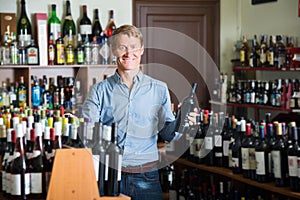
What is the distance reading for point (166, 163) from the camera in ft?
13.9

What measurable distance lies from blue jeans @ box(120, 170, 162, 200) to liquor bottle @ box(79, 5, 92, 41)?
2.64m

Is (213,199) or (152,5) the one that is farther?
(152,5)

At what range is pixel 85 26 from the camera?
5328 millimetres

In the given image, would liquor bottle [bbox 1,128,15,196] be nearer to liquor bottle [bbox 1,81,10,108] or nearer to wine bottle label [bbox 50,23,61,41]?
liquor bottle [bbox 1,81,10,108]

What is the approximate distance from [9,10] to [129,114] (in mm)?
2737

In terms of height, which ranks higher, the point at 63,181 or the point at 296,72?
the point at 296,72

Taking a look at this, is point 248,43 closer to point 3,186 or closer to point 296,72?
point 296,72

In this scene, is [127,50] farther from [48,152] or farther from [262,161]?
[262,161]

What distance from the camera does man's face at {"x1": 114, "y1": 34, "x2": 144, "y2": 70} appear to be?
2.73 meters

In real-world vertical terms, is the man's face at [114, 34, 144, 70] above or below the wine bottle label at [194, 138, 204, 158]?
above

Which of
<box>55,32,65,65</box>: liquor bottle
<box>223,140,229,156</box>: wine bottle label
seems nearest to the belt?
<box>223,140,229,156</box>: wine bottle label

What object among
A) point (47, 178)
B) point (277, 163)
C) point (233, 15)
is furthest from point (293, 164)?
point (233, 15)

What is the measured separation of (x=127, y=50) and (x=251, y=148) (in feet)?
3.46

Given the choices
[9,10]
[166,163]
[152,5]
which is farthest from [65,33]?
[166,163]
